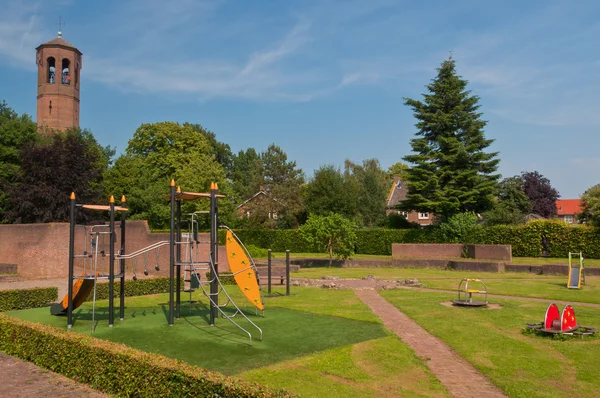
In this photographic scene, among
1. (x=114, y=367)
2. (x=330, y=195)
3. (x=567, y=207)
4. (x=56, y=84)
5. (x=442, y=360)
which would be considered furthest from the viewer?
(x=567, y=207)

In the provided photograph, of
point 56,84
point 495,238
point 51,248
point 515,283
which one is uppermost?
point 56,84

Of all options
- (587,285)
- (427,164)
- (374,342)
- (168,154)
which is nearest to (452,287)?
(587,285)

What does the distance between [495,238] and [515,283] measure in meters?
16.0

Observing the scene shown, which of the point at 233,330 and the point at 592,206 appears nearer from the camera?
the point at 233,330

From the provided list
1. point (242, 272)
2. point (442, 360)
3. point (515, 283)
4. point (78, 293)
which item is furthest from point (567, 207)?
point (78, 293)

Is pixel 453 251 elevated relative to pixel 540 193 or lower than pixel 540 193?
lower

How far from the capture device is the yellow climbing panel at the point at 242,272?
44.7 ft

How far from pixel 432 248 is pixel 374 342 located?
27977 mm

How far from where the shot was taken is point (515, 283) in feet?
80.8

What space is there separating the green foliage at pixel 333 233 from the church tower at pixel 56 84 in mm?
40815

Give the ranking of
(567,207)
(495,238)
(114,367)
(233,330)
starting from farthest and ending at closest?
(567,207) < (495,238) < (233,330) < (114,367)

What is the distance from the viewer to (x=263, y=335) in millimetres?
12734

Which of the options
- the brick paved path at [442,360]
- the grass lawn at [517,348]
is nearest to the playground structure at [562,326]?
the grass lawn at [517,348]

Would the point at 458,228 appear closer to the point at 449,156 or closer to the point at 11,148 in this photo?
the point at 449,156
